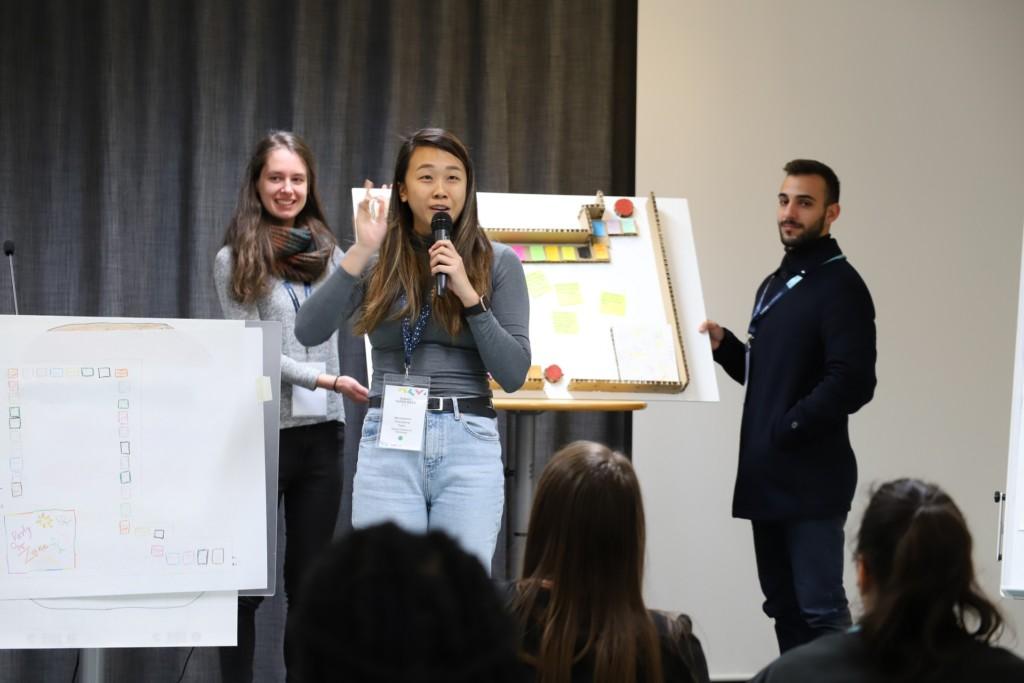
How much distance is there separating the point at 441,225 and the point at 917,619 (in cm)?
136

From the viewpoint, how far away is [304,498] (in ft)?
9.75

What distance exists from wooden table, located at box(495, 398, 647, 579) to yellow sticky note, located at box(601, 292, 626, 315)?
275mm

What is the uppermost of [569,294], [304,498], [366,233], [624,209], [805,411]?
[624,209]

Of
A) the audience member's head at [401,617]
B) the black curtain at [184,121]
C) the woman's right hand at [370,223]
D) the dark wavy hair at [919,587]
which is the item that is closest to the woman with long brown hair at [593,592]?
the dark wavy hair at [919,587]

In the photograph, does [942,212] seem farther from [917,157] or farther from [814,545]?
[814,545]

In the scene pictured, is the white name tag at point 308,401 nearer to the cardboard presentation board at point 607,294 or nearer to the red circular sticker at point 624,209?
the cardboard presentation board at point 607,294

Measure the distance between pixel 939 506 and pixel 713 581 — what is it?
2627mm

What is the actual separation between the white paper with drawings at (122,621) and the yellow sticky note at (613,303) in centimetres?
139

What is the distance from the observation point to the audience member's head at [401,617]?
0.84m

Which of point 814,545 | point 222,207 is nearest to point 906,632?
point 814,545

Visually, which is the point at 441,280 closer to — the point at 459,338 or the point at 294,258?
the point at 459,338

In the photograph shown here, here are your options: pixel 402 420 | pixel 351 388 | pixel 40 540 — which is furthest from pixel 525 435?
pixel 40 540

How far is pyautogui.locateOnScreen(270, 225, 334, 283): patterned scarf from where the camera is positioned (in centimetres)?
297

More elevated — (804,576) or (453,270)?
(453,270)
